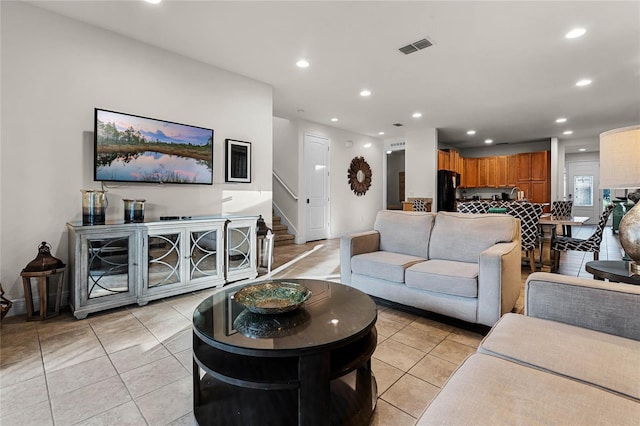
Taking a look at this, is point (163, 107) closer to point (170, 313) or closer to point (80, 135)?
point (80, 135)

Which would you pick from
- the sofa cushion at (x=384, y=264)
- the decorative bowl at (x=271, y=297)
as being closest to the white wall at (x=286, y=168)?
the sofa cushion at (x=384, y=264)

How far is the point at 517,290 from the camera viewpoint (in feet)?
8.31

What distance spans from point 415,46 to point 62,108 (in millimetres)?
3610

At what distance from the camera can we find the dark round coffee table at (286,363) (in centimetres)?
113

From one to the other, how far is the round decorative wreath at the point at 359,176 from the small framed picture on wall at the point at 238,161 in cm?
403

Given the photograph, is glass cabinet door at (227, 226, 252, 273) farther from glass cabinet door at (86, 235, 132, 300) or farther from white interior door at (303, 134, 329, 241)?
white interior door at (303, 134, 329, 241)

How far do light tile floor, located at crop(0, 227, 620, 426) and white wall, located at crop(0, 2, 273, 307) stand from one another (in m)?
0.86

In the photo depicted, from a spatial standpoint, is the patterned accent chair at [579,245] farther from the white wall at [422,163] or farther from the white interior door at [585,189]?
the white interior door at [585,189]

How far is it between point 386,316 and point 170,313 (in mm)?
1919

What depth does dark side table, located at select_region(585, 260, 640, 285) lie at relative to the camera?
1.70 m

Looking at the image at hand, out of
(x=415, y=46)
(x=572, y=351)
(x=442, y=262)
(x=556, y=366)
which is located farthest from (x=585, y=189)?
(x=556, y=366)

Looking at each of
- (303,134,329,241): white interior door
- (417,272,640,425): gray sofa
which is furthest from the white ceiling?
(417,272,640,425): gray sofa

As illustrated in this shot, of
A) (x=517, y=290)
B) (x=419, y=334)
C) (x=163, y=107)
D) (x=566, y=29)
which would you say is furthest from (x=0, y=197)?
(x=566, y=29)

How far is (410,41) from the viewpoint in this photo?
3.23 meters
